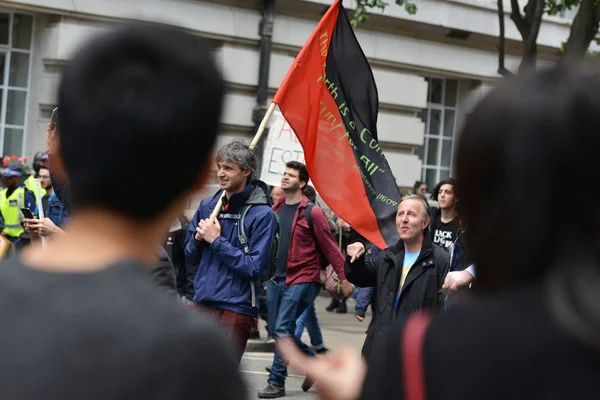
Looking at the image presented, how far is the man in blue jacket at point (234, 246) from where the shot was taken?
6.44 m

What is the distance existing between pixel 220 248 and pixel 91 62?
477cm

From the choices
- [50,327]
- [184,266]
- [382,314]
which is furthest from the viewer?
[184,266]

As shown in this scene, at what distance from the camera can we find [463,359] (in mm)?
1590

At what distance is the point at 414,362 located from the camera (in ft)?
5.37

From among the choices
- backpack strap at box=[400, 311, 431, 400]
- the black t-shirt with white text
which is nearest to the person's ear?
backpack strap at box=[400, 311, 431, 400]

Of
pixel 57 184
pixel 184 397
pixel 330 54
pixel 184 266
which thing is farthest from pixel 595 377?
pixel 184 266

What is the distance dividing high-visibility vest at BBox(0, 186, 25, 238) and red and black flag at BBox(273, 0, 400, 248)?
4.59 m

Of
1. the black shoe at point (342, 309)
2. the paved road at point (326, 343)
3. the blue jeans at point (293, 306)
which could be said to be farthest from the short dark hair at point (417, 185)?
the blue jeans at point (293, 306)

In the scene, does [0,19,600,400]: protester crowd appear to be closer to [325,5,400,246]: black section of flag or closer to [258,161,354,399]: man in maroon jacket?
[325,5,400,246]: black section of flag

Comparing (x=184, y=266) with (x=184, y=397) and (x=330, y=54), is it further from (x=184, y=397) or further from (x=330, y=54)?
(x=184, y=397)

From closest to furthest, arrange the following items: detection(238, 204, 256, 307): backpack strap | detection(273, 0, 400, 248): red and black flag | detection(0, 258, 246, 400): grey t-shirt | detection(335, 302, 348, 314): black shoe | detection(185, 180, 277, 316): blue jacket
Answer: detection(0, 258, 246, 400): grey t-shirt, detection(185, 180, 277, 316): blue jacket, detection(238, 204, 256, 307): backpack strap, detection(273, 0, 400, 248): red and black flag, detection(335, 302, 348, 314): black shoe

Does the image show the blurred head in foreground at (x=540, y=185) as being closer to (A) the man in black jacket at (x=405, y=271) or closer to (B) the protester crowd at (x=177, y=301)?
(B) the protester crowd at (x=177, y=301)

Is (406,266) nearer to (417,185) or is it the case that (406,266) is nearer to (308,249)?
(308,249)

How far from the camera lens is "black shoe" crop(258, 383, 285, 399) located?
26.8 feet
